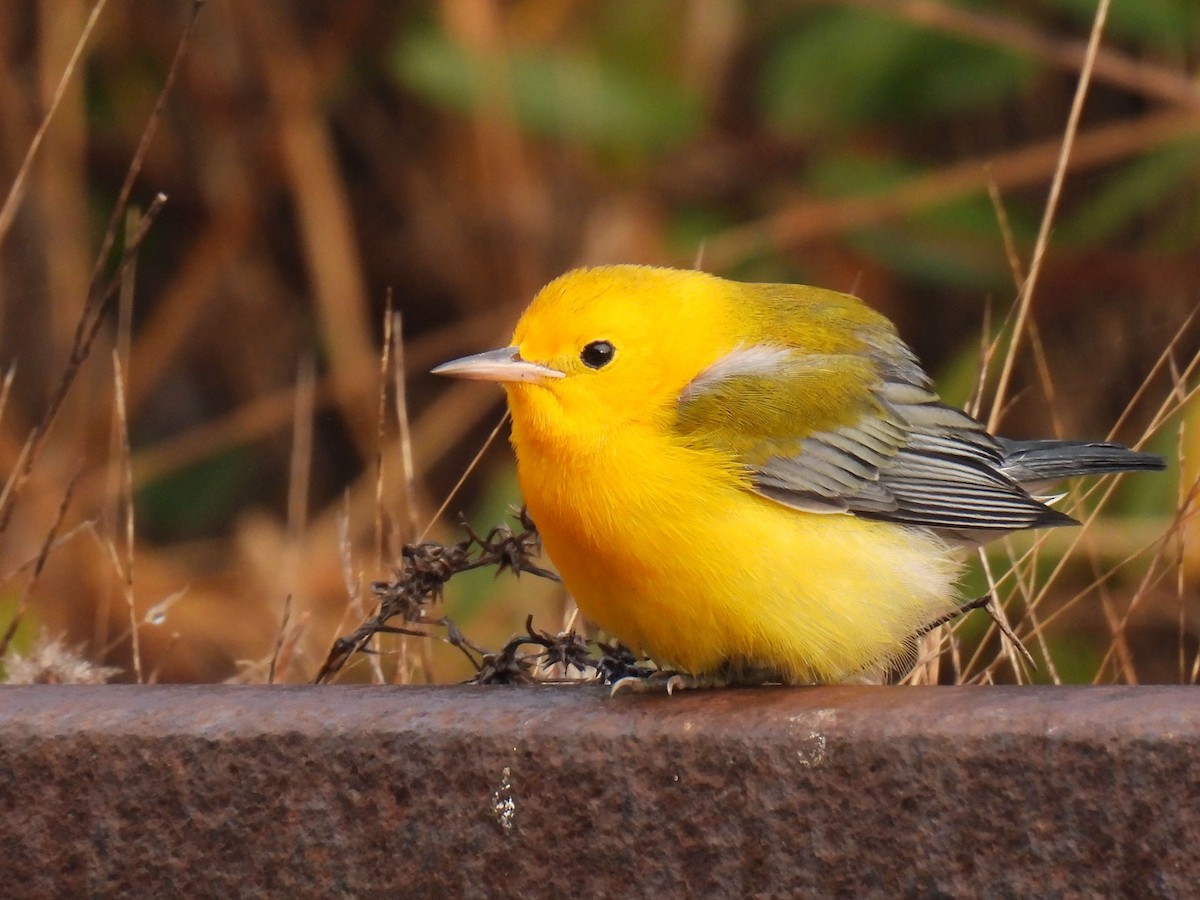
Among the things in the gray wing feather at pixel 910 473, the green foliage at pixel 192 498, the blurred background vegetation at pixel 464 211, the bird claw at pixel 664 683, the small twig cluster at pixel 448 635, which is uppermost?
the blurred background vegetation at pixel 464 211


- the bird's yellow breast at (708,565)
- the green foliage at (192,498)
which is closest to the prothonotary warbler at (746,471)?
the bird's yellow breast at (708,565)

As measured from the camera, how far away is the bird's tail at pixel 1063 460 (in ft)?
10.7

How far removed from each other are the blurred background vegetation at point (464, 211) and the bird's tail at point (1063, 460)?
2.38m

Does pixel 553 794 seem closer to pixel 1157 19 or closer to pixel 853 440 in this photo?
pixel 853 440

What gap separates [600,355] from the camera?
309cm

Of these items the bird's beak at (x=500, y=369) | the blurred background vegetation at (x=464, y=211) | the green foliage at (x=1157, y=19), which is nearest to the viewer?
the bird's beak at (x=500, y=369)

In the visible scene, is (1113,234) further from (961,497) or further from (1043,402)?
(961,497)

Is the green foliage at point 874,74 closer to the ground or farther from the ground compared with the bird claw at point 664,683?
farther from the ground

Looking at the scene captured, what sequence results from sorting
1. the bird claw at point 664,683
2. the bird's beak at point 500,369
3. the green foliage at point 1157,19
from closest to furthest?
the bird claw at point 664,683 → the bird's beak at point 500,369 → the green foliage at point 1157,19

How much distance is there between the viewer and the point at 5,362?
693 centimetres

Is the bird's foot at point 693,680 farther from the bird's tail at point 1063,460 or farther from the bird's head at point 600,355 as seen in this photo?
the bird's tail at point 1063,460

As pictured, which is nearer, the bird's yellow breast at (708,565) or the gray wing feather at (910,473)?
the bird's yellow breast at (708,565)

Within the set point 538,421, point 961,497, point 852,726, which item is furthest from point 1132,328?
point 852,726

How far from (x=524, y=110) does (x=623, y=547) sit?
13.1 feet
